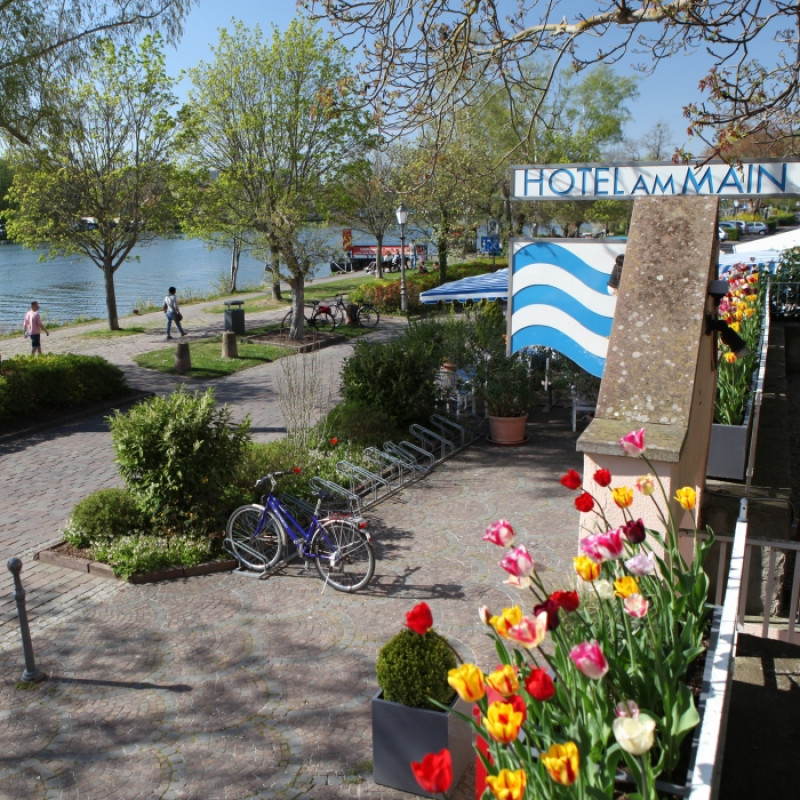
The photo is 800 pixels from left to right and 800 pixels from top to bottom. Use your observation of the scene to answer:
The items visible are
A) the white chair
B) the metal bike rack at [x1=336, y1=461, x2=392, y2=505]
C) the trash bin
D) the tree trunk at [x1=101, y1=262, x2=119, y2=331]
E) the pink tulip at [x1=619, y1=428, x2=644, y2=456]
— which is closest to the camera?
the pink tulip at [x1=619, y1=428, x2=644, y2=456]

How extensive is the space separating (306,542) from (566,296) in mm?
4815

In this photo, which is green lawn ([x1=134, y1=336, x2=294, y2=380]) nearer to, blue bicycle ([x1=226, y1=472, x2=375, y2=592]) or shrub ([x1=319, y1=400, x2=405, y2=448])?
shrub ([x1=319, y1=400, x2=405, y2=448])

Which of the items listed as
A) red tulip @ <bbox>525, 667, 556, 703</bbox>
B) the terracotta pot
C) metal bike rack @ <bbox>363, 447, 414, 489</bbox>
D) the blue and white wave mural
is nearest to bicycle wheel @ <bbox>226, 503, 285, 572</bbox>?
metal bike rack @ <bbox>363, 447, 414, 489</bbox>

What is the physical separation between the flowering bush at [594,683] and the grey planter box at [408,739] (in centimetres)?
151

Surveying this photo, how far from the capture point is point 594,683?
2820mm

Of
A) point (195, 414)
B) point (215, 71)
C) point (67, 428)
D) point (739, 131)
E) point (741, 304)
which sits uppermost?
point (215, 71)

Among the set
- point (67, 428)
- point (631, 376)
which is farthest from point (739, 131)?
point (67, 428)

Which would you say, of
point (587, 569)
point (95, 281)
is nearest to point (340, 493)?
point (587, 569)

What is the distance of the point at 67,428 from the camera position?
46.0 feet

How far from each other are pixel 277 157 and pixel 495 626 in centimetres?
2150

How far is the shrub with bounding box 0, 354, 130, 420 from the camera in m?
13.7

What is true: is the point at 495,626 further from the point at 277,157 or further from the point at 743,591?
the point at 277,157

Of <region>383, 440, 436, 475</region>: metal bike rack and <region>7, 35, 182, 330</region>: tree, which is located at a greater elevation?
<region>7, 35, 182, 330</region>: tree

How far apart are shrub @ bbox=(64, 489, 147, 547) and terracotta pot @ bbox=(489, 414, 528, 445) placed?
17.7 feet
